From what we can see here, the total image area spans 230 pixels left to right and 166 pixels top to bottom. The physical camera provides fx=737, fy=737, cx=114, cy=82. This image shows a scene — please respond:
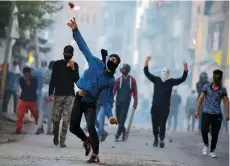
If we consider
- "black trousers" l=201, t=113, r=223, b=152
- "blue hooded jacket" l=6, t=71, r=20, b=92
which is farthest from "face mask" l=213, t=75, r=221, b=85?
"blue hooded jacket" l=6, t=71, r=20, b=92

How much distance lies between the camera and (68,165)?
8688mm

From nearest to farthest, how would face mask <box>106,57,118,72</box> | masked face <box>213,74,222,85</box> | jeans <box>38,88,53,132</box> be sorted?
face mask <box>106,57,118,72</box> < masked face <box>213,74,222,85</box> < jeans <box>38,88,53,132</box>

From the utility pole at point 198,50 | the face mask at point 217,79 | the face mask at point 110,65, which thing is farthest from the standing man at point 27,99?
the utility pole at point 198,50

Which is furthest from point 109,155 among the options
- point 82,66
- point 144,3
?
point 82,66

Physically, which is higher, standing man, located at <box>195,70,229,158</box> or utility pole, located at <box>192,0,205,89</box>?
utility pole, located at <box>192,0,205,89</box>

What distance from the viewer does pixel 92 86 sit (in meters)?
9.43

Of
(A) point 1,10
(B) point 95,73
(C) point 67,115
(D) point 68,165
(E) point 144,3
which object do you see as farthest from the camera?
(E) point 144,3

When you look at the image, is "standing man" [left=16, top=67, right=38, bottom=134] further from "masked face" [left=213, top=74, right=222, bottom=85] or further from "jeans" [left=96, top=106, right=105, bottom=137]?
"masked face" [left=213, top=74, right=222, bottom=85]

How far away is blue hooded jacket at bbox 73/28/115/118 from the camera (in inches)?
367

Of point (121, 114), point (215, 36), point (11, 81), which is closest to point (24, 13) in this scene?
point (11, 81)

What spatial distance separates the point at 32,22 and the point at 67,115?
1319cm

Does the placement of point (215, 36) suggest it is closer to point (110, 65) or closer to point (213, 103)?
point (213, 103)

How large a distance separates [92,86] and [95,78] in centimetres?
13

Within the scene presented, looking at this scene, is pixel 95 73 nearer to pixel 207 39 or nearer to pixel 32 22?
pixel 32 22
